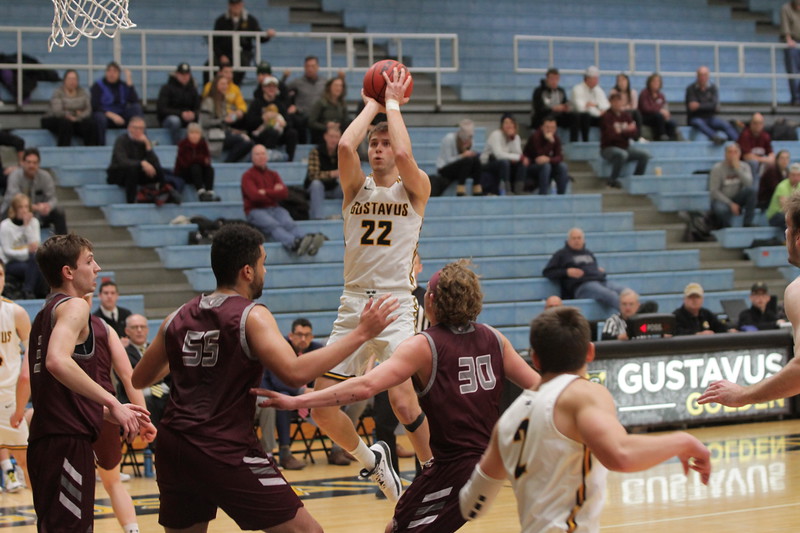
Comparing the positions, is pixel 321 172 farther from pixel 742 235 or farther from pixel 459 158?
pixel 742 235

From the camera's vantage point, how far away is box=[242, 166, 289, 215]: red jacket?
44.8 feet

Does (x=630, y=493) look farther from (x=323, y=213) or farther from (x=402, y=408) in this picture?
(x=323, y=213)

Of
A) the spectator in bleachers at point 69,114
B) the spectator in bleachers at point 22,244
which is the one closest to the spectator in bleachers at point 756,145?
the spectator in bleachers at point 69,114

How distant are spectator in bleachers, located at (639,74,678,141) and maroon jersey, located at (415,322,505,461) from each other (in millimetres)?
13308

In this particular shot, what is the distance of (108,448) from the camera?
647 centimetres

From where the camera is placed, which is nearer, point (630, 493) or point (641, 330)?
point (630, 493)

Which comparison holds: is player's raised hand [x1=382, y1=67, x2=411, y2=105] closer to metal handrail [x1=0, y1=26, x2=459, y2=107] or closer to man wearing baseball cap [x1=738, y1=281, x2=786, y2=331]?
man wearing baseball cap [x1=738, y1=281, x2=786, y2=331]

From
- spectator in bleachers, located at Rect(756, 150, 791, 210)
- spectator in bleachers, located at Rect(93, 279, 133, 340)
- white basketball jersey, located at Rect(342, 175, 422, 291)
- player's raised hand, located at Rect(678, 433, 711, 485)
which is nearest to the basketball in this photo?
white basketball jersey, located at Rect(342, 175, 422, 291)

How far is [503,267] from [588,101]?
3.66 metres

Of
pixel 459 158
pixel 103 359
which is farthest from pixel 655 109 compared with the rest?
pixel 103 359

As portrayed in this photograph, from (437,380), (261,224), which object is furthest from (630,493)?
(261,224)

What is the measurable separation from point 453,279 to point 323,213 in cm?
951

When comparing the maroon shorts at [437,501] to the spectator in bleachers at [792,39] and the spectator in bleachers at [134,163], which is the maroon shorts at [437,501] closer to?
the spectator in bleachers at [134,163]

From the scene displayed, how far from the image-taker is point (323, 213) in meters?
14.5
